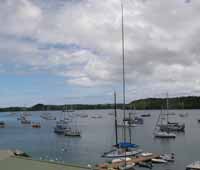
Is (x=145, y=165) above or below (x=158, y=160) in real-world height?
below

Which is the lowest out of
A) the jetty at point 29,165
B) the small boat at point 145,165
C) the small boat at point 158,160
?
the small boat at point 145,165

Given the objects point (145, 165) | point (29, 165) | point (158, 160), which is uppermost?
point (29, 165)

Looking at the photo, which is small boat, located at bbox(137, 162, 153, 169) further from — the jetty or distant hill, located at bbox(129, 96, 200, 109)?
distant hill, located at bbox(129, 96, 200, 109)

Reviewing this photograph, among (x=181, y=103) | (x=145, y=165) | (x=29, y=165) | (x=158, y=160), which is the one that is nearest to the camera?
(x=29, y=165)

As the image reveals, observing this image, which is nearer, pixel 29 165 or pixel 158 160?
pixel 29 165

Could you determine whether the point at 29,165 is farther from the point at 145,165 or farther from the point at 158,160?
the point at 158,160

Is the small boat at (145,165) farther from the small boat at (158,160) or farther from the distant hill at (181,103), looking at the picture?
the distant hill at (181,103)

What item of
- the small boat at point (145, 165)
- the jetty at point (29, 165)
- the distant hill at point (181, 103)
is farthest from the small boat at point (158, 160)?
the distant hill at point (181, 103)

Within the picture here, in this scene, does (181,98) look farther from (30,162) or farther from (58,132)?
(30,162)

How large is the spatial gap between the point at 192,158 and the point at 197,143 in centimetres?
1595

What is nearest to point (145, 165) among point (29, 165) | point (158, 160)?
point (158, 160)

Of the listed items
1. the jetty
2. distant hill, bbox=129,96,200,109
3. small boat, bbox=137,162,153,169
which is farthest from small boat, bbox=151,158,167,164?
distant hill, bbox=129,96,200,109

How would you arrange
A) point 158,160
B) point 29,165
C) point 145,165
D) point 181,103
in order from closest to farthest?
point 29,165, point 145,165, point 158,160, point 181,103

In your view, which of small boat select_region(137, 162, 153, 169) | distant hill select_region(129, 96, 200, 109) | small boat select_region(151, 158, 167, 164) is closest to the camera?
small boat select_region(137, 162, 153, 169)
